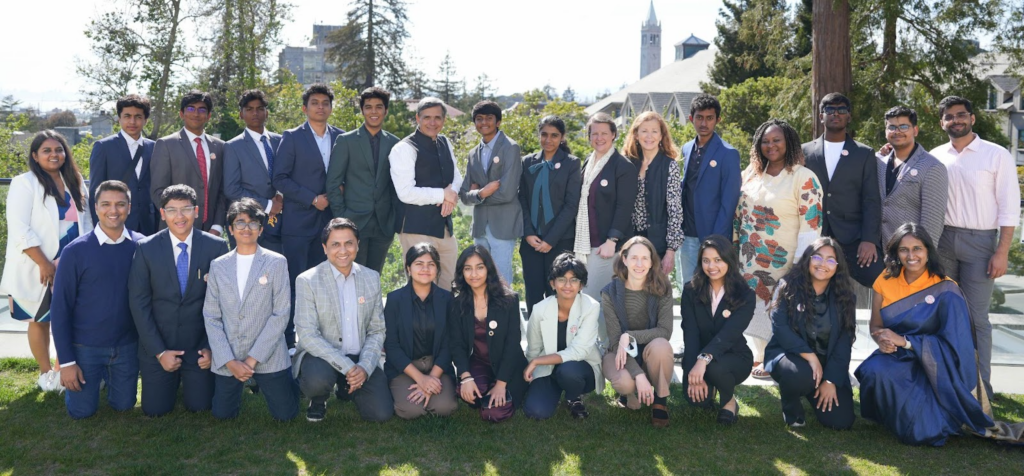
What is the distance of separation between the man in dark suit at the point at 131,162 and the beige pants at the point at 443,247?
1681mm

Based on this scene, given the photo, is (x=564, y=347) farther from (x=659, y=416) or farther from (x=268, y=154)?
(x=268, y=154)

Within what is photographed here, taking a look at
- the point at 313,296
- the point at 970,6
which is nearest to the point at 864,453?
the point at 313,296

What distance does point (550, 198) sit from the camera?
197 inches

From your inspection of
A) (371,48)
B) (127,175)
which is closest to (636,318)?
(127,175)

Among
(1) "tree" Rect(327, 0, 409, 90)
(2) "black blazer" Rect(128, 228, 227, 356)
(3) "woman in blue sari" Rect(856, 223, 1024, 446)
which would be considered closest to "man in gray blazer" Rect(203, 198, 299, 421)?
(2) "black blazer" Rect(128, 228, 227, 356)

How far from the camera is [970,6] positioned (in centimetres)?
1230

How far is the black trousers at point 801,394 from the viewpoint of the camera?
161 inches

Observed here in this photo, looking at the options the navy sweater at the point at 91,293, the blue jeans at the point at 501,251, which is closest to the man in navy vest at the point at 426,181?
the blue jeans at the point at 501,251

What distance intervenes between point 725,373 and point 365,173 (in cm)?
262

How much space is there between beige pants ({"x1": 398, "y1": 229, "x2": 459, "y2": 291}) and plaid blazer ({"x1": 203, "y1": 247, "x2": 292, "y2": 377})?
1142mm

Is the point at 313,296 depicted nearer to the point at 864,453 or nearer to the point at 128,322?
the point at 128,322

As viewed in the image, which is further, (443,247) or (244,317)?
(443,247)

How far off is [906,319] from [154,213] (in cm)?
469

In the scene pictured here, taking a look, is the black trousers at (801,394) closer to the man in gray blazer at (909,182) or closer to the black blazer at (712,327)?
the black blazer at (712,327)
